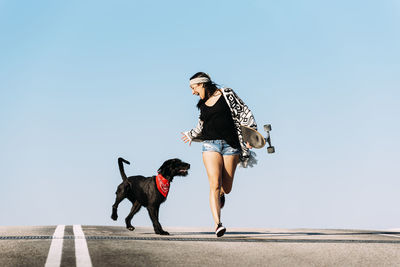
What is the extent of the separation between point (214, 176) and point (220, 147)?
1.40ft

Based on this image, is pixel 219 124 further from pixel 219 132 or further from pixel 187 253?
pixel 187 253

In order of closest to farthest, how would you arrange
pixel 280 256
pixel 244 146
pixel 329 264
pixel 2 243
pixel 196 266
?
pixel 196 266 → pixel 329 264 → pixel 280 256 → pixel 2 243 → pixel 244 146

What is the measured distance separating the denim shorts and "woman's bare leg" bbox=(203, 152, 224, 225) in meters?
0.06

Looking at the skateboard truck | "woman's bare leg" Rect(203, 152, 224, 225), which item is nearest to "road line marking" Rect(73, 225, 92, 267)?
"woman's bare leg" Rect(203, 152, 224, 225)

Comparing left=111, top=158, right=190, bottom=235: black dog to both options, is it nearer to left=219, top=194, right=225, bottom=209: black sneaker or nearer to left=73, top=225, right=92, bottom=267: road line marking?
left=219, top=194, right=225, bottom=209: black sneaker

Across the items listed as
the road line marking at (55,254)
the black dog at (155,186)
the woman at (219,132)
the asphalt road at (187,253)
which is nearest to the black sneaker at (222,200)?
the woman at (219,132)

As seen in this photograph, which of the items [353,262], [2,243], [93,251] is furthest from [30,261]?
[353,262]

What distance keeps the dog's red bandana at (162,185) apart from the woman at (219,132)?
886 mm

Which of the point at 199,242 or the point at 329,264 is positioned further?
the point at 199,242

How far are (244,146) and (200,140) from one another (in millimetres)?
973

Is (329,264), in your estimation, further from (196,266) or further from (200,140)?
(200,140)

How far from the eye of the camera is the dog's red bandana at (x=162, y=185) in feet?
29.4

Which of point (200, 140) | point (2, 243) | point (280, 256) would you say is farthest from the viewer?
point (200, 140)

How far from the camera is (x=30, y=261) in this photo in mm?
5117
